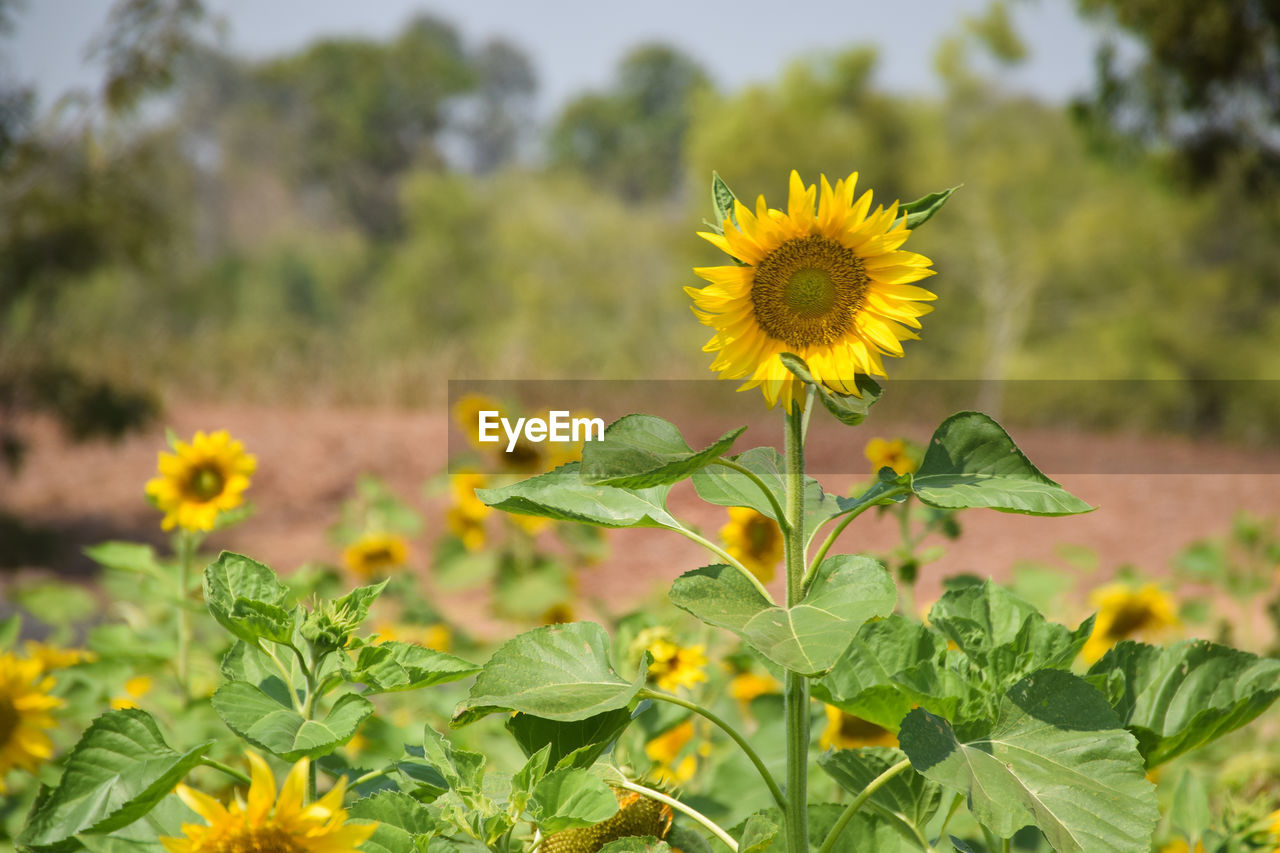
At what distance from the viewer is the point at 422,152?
18.5 meters

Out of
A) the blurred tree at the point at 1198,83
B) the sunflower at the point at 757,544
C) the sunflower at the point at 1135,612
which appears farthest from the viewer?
the blurred tree at the point at 1198,83

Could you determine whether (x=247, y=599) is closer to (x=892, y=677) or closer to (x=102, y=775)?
(x=102, y=775)

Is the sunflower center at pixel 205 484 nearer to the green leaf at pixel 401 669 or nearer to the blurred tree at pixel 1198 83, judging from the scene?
the green leaf at pixel 401 669

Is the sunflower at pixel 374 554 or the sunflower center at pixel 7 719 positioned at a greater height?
the sunflower center at pixel 7 719

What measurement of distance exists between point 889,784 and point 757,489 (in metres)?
0.17

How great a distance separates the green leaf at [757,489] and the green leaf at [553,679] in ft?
0.27

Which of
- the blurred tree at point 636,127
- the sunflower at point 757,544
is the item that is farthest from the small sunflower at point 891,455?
the blurred tree at point 636,127

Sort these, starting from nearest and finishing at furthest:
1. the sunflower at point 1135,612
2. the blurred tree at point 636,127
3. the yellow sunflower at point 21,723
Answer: the yellow sunflower at point 21,723, the sunflower at point 1135,612, the blurred tree at point 636,127

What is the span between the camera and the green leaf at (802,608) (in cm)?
35

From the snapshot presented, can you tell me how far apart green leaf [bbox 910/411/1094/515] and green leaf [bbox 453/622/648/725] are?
0.15 m

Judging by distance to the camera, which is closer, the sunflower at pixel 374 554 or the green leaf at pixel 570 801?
the green leaf at pixel 570 801

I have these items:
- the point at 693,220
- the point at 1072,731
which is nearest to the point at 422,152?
the point at 693,220

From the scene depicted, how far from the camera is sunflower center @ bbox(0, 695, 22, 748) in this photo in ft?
2.49

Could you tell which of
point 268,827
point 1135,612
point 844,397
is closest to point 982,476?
point 844,397
